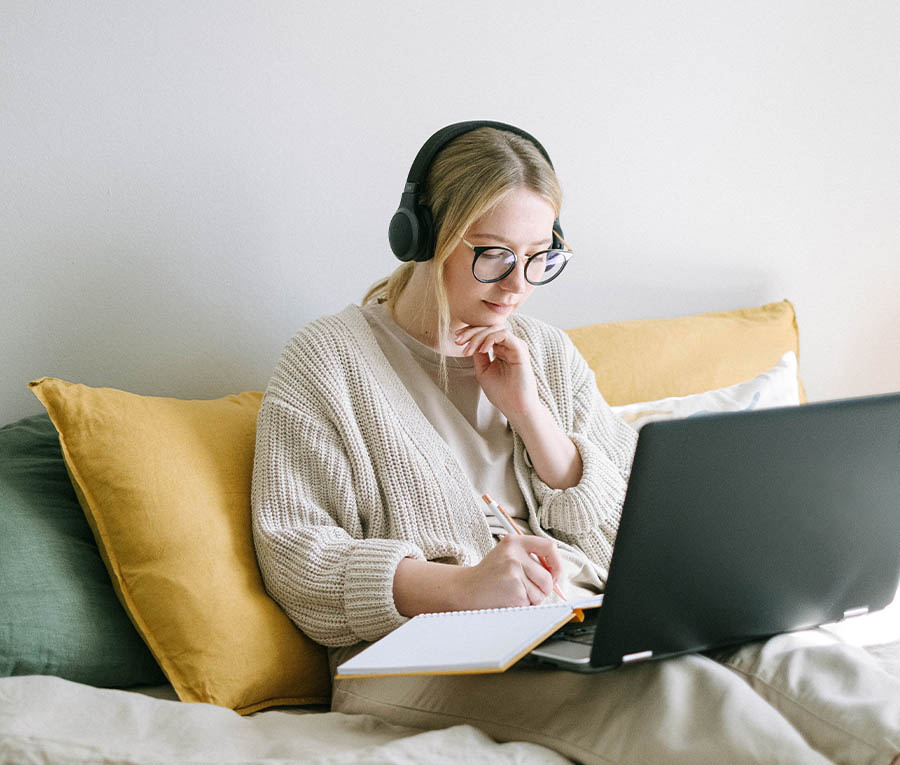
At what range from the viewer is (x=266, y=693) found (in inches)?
48.9

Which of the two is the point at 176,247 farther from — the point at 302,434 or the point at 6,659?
the point at 6,659

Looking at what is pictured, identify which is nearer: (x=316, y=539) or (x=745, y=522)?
(x=745, y=522)

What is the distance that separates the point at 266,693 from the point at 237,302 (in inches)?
28.3

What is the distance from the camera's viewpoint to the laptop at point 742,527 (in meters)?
0.88

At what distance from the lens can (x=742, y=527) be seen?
0.93 metres

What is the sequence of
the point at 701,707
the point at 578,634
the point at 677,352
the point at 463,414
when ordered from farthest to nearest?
the point at 677,352 → the point at 463,414 → the point at 578,634 → the point at 701,707

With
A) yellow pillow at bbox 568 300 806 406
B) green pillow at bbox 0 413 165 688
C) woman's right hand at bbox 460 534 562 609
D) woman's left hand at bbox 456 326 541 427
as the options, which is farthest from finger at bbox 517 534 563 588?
yellow pillow at bbox 568 300 806 406

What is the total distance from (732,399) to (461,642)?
3.53ft

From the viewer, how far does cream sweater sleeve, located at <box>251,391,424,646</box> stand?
1209mm

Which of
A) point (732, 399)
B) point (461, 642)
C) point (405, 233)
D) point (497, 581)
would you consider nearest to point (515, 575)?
point (497, 581)

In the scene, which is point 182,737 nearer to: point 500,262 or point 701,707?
point 701,707

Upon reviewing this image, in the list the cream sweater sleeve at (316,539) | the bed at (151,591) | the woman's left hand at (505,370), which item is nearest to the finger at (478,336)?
the woman's left hand at (505,370)

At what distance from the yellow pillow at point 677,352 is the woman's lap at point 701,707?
87 cm

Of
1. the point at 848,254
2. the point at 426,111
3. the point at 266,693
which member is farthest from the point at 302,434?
the point at 848,254
